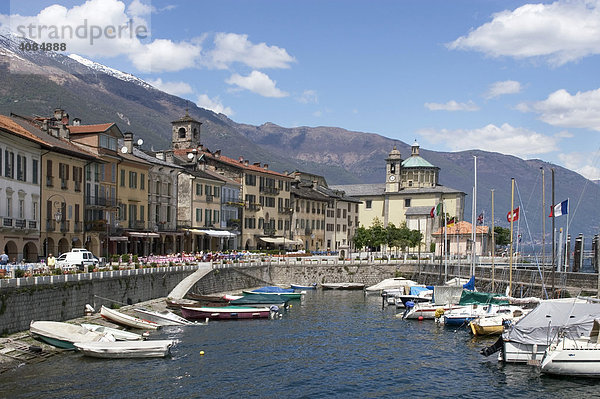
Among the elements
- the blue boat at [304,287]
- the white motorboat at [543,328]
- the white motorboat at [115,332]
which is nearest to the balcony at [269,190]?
the blue boat at [304,287]

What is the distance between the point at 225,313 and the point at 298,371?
59.0 ft

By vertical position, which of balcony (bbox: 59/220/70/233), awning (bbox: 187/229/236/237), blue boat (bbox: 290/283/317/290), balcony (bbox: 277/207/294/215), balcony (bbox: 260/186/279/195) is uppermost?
balcony (bbox: 260/186/279/195)

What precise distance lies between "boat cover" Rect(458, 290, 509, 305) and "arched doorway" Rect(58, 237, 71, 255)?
3470 centimetres

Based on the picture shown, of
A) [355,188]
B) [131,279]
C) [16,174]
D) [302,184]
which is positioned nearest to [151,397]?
[131,279]

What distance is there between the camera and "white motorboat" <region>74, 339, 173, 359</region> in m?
35.6

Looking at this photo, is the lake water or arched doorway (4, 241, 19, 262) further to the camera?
arched doorway (4, 241, 19, 262)

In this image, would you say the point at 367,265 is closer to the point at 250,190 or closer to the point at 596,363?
the point at 250,190

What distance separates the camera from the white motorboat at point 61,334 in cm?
3594

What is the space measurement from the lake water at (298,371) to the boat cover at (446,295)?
9.77 m

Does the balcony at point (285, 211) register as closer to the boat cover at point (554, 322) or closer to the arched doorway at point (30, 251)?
the arched doorway at point (30, 251)

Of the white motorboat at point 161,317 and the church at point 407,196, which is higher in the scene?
the church at point 407,196

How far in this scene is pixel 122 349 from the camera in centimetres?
3584

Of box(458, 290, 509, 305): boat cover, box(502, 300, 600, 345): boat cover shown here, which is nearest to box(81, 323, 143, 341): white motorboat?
box(502, 300, 600, 345): boat cover

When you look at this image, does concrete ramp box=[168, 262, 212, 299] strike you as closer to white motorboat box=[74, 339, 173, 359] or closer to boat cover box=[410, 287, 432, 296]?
boat cover box=[410, 287, 432, 296]
